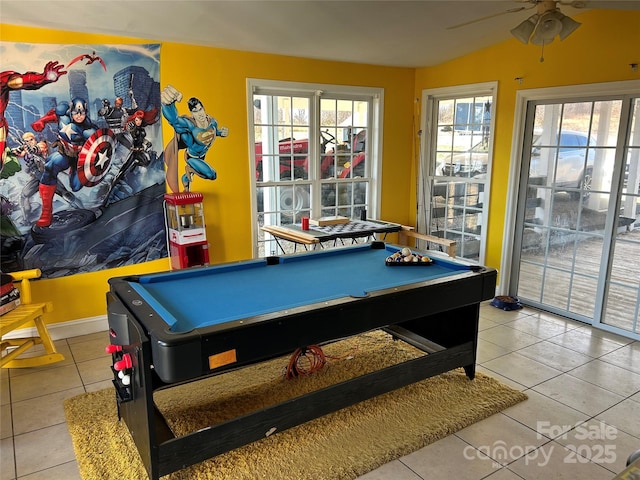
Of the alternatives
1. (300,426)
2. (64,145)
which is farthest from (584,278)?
(64,145)

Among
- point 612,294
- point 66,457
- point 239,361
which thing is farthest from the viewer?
point 612,294

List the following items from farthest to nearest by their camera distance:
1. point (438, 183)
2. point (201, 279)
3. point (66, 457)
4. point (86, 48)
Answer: point (438, 183) < point (86, 48) < point (201, 279) < point (66, 457)

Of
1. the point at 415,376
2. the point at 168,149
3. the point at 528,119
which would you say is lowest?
the point at 415,376

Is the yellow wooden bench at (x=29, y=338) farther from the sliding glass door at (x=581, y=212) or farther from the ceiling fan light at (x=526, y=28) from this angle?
the sliding glass door at (x=581, y=212)

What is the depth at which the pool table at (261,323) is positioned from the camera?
2133mm

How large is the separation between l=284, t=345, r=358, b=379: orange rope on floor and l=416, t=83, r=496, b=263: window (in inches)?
101

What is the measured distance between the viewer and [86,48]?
3.82m

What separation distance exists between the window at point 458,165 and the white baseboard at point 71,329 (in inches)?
151

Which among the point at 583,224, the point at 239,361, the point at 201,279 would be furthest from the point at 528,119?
the point at 239,361

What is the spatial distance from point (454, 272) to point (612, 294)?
7.12 feet

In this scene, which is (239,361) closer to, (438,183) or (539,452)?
(539,452)

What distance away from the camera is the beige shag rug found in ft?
8.04

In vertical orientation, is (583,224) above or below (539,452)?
above

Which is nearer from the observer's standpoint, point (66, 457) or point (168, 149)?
point (66, 457)
